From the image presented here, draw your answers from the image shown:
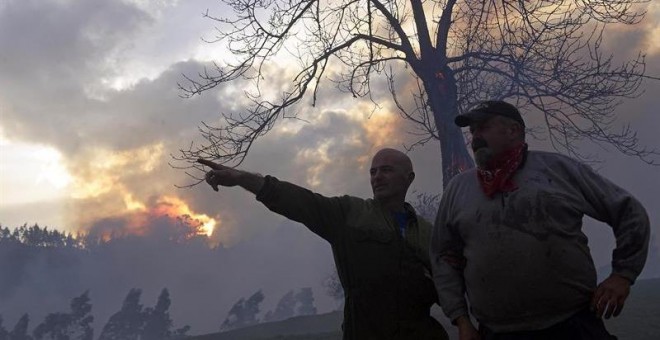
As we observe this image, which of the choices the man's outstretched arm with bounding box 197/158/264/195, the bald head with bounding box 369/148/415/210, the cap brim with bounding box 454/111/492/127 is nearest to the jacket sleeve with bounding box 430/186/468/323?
the cap brim with bounding box 454/111/492/127

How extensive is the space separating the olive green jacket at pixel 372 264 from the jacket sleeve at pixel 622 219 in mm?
1035

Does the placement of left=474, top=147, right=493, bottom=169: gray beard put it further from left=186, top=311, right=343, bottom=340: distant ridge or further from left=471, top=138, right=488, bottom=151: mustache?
left=186, top=311, right=343, bottom=340: distant ridge

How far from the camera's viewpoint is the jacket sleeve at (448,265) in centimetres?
265

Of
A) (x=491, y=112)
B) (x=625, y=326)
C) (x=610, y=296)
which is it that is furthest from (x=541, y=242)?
(x=625, y=326)

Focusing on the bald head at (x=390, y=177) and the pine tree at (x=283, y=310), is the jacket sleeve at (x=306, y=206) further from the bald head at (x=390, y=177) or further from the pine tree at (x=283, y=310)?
the pine tree at (x=283, y=310)

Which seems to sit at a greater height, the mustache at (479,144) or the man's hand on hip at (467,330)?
the mustache at (479,144)

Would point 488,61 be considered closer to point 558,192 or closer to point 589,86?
point 589,86

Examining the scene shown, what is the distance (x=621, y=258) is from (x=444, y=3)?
706cm

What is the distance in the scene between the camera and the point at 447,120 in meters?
7.91

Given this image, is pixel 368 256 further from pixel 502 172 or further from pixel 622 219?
pixel 622 219

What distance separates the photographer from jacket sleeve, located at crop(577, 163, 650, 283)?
2348 millimetres

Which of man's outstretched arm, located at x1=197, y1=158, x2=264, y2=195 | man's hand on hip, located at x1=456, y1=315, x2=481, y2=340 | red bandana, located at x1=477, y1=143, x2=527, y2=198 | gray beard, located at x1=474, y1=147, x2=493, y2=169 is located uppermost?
man's outstretched arm, located at x1=197, y1=158, x2=264, y2=195

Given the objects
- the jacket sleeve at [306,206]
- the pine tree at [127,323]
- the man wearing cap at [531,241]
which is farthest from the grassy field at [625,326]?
the pine tree at [127,323]

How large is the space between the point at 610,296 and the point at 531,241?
15.8 inches
